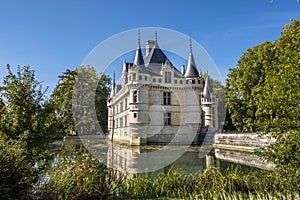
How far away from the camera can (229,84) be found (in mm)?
24562

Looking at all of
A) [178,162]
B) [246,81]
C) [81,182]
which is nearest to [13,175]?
[81,182]

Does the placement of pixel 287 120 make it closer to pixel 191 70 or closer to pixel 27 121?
pixel 27 121

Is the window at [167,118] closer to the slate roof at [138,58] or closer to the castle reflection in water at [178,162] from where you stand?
the slate roof at [138,58]

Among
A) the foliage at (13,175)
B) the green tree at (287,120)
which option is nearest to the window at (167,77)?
the green tree at (287,120)

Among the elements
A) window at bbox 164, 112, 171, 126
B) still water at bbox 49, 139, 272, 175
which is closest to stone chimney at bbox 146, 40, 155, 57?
window at bbox 164, 112, 171, 126

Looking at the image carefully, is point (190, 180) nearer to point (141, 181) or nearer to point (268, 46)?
point (141, 181)

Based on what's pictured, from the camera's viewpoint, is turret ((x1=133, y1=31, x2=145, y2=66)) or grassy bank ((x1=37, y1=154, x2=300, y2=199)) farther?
turret ((x1=133, y1=31, x2=145, y2=66))

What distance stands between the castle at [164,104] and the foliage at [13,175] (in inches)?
782

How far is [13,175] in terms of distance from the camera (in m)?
3.64

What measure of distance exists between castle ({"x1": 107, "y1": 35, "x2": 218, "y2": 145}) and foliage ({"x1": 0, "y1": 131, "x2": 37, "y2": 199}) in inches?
782

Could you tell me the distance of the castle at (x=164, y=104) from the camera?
80.0ft

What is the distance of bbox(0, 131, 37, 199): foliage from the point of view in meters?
3.53

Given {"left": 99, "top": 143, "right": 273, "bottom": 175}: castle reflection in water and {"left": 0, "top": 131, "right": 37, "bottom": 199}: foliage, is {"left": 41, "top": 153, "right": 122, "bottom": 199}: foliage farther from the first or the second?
{"left": 99, "top": 143, "right": 273, "bottom": 175}: castle reflection in water

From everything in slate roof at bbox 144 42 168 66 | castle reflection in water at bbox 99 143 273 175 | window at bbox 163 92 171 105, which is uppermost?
slate roof at bbox 144 42 168 66
